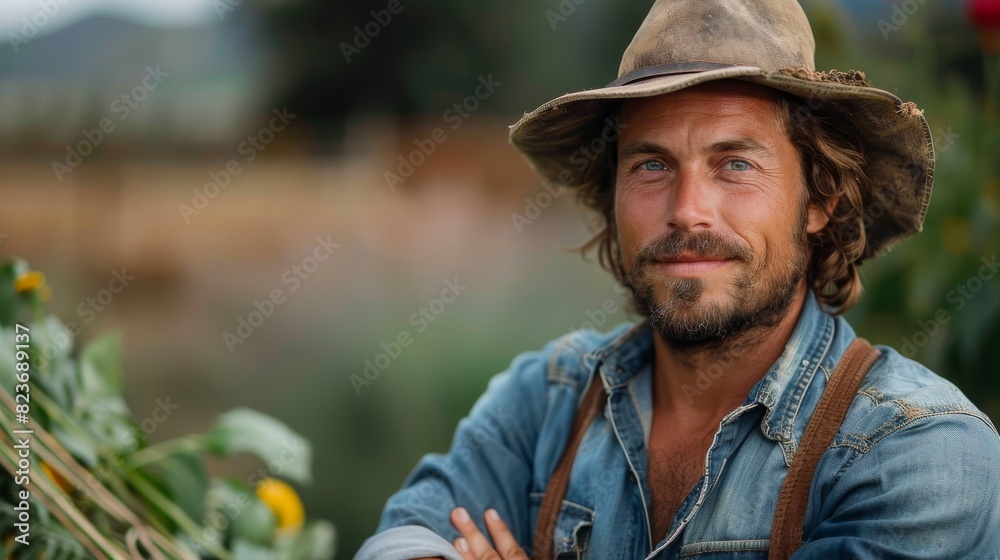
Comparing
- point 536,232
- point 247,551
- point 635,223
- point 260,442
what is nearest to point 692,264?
point 635,223

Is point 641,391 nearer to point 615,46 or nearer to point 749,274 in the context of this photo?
point 749,274

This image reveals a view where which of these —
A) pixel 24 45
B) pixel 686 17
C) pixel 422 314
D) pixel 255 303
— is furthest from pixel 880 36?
pixel 24 45

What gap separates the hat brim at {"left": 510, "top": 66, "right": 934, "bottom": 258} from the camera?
5.35 ft

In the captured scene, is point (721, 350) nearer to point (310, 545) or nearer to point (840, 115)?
point (840, 115)

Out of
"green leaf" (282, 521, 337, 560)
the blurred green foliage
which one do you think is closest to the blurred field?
the blurred green foliage

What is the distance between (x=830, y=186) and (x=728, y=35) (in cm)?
39

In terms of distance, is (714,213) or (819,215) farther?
(819,215)

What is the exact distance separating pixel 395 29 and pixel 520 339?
2.06 meters

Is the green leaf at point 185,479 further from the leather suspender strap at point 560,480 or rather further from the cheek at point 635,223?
the cheek at point 635,223

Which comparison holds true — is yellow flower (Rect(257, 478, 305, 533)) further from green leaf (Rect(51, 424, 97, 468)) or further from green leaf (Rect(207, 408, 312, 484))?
green leaf (Rect(51, 424, 97, 468))

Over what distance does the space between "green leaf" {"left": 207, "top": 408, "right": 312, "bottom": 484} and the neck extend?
953 millimetres

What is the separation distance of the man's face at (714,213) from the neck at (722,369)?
0.15 ft

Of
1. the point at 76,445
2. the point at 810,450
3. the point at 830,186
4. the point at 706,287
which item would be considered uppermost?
the point at 830,186

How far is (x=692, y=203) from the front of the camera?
1.67 meters
